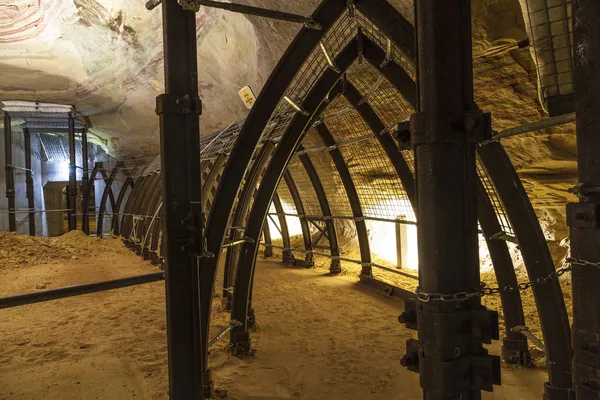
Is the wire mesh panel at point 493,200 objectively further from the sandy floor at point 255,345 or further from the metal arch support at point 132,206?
the metal arch support at point 132,206

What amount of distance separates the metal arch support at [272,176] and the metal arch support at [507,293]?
1.76 m

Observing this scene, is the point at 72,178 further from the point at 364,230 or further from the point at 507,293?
the point at 507,293

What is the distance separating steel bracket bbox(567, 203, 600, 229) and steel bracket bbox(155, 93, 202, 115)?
82.2 inches

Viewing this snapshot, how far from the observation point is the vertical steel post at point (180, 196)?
246 centimetres

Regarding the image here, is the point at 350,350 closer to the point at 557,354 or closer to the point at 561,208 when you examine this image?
the point at 557,354

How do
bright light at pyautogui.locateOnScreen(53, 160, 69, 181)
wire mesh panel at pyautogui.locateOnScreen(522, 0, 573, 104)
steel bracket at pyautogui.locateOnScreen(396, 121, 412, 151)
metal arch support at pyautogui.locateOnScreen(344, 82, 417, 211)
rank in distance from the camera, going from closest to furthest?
steel bracket at pyautogui.locateOnScreen(396, 121, 412, 151)
wire mesh panel at pyautogui.locateOnScreen(522, 0, 573, 104)
metal arch support at pyautogui.locateOnScreen(344, 82, 417, 211)
bright light at pyautogui.locateOnScreen(53, 160, 69, 181)

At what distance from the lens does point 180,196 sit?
8.20 feet

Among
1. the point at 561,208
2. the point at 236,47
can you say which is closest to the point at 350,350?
the point at 561,208

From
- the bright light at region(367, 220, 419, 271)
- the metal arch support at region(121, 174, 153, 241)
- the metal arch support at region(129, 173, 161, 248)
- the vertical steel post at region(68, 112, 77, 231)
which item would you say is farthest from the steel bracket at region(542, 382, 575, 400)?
the vertical steel post at region(68, 112, 77, 231)

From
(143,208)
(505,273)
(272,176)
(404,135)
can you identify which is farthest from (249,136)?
(143,208)

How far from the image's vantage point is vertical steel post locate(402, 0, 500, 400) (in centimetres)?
155

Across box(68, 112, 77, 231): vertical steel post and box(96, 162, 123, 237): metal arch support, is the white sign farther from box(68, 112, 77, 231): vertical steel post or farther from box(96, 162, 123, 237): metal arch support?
box(68, 112, 77, 231): vertical steel post

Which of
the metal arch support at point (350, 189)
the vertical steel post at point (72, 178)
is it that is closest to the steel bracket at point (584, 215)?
the metal arch support at point (350, 189)

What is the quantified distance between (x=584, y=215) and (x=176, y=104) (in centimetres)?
220
